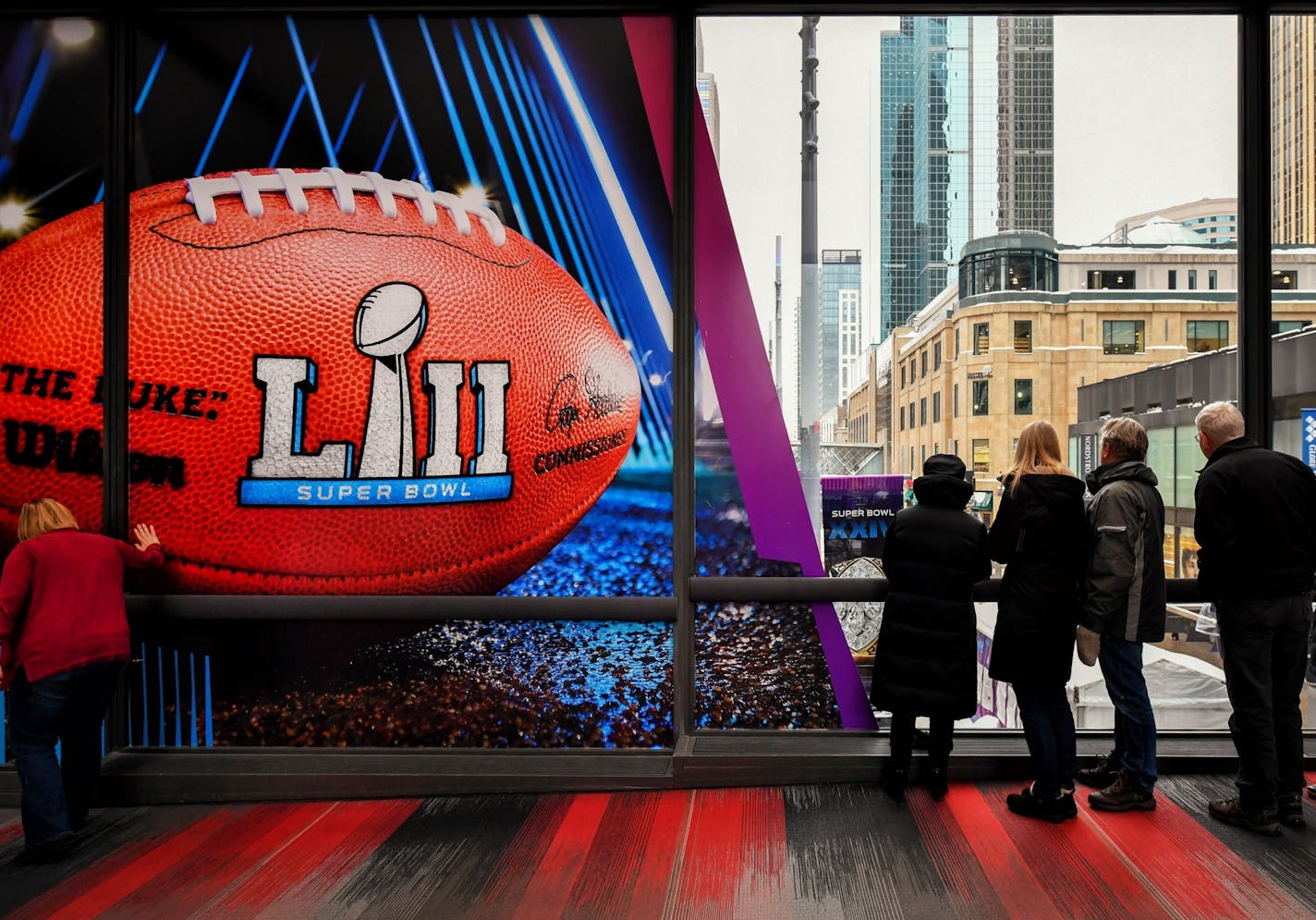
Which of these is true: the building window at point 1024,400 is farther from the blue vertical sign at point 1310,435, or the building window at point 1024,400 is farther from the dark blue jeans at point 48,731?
the dark blue jeans at point 48,731

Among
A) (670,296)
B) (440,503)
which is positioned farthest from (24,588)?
(670,296)

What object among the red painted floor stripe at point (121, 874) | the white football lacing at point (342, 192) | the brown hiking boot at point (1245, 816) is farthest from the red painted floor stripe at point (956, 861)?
the white football lacing at point (342, 192)

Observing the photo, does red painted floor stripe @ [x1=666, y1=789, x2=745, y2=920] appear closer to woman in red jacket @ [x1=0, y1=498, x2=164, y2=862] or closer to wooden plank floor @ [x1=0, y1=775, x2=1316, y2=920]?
wooden plank floor @ [x1=0, y1=775, x2=1316, y2=920]

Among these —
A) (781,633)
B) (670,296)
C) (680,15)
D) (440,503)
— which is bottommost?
(781,633)

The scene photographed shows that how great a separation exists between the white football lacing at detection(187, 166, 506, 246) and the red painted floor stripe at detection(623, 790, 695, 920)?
254 centimetres

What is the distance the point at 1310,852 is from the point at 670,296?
323cm

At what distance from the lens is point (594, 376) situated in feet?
11.6

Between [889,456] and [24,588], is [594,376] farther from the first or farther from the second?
[24,588]

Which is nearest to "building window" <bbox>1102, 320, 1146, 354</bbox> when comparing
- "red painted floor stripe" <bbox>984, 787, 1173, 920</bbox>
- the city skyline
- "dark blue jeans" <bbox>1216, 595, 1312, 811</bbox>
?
the city skyline

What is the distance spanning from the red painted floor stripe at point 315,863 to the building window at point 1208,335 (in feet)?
13.4

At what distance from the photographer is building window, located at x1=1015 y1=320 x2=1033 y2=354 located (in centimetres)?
376

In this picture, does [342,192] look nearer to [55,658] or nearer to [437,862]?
[55,658]

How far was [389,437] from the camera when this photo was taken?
11.4 ft

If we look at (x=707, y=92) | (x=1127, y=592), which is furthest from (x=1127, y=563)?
(x=707, y=92)
